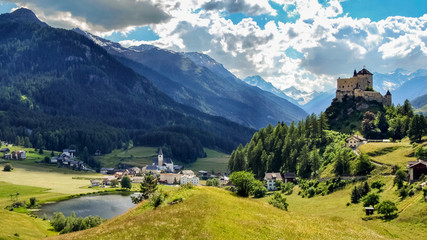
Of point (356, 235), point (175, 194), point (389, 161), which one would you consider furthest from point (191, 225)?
point (389, 161)

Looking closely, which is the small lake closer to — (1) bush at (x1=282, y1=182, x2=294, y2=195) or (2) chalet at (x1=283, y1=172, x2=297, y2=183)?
(1) bush at (x1=282, y1=182, x2=294, y2=195)

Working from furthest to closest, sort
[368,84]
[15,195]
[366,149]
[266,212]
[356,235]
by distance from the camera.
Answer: [368,84], [15,195], [366,149], [266,212], [356,235]

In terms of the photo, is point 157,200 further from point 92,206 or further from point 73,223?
point 92,206

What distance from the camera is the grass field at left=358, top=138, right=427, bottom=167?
4039 inches

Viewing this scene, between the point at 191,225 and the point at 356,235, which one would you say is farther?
the point at 356,235

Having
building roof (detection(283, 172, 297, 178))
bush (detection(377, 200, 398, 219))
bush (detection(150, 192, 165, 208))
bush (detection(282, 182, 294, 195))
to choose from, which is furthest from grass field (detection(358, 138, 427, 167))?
bush (detection(150, 192, 165, 208))

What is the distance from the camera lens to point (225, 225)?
136ft

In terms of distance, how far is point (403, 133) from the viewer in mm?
143750

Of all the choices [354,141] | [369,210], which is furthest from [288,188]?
[369,210]

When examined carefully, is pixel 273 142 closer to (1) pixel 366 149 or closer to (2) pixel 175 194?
(1) pixel 366 149

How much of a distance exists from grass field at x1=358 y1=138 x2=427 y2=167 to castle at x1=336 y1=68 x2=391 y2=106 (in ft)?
217

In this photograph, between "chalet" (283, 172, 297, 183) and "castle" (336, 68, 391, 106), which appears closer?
"chalet" (283, 172, 297, 183)

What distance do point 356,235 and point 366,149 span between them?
80851mm

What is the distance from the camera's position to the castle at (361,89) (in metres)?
186
